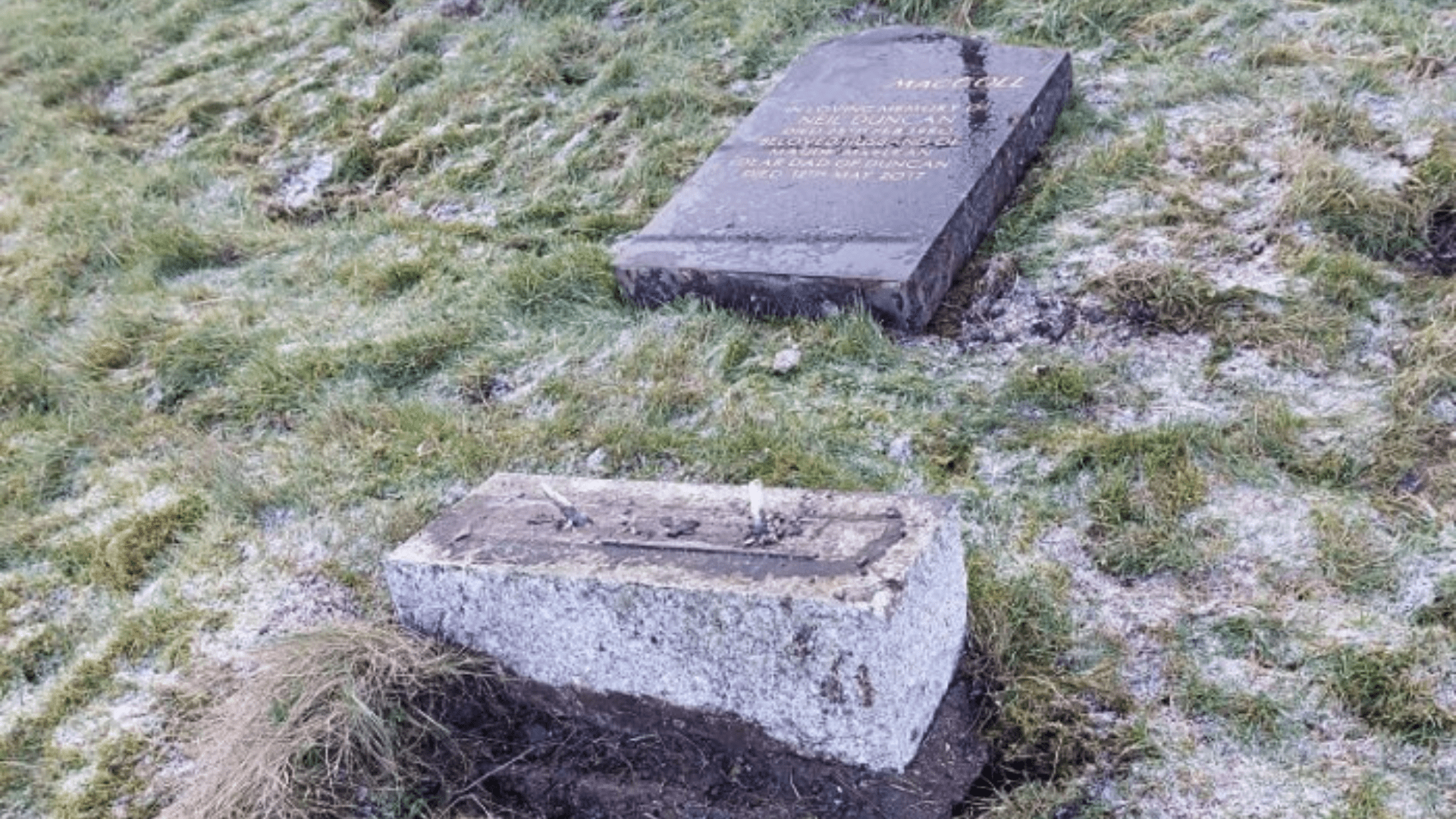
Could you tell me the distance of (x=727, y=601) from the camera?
2238mm

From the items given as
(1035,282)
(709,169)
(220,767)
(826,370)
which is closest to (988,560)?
Answer: (826,370)

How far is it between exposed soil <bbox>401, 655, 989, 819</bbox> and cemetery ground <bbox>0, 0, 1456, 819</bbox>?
0.04 metres

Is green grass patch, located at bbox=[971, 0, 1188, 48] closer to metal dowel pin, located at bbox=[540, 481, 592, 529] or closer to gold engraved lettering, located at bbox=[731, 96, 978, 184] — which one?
gold engraved lettering, located at bbox=[731, 96, 978, 184]

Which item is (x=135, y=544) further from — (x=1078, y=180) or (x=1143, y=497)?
(x=1078, y=180)

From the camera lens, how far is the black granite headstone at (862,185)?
3680 millimetres

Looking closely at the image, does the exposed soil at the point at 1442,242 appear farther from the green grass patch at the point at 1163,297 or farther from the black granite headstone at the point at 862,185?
the black granite headstone at the point at 862,185

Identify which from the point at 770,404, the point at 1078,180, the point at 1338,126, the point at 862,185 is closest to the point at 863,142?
Answer: the point at 862,185

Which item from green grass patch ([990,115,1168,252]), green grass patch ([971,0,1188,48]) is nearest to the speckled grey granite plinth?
green grass patch ([990,115,1168,252])

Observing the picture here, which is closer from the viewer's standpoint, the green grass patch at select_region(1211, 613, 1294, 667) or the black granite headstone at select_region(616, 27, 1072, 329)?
the green grass patch at select_region(1211, 613, 1294, 667)

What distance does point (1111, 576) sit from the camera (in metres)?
2.77

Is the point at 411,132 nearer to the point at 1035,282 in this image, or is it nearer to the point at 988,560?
the point at 1035,282

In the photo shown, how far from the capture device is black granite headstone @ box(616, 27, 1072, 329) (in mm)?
Answer: 3680

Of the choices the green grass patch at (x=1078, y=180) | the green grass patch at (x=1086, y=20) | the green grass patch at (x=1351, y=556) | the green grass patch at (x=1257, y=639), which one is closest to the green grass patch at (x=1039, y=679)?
the green grass patch at (x=1257, y=639)

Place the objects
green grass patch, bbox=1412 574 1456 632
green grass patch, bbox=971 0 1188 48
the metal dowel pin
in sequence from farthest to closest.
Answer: green grass patch, bbox=971 0 1188 48, the metal dowel pin, green grass patch, bbox=1412 574 1456 632
